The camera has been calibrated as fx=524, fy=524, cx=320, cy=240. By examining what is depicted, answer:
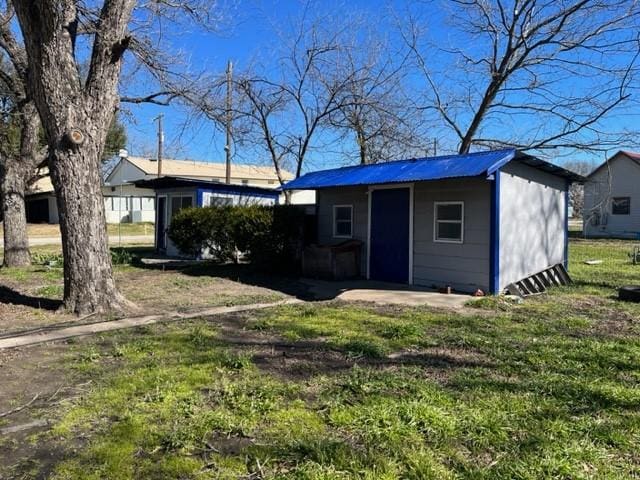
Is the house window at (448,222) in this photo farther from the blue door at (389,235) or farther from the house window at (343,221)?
the house window at (343,221)

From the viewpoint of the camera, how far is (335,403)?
3916 millimetres

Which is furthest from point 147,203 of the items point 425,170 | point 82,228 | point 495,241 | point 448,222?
point 495,241

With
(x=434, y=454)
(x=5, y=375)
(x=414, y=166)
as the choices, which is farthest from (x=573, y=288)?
(x=5, y=375)

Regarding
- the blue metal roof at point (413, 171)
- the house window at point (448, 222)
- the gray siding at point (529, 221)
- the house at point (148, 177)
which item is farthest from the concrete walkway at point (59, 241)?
the gray siding at point (529, 221)

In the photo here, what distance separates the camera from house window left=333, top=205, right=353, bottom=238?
41.5ft

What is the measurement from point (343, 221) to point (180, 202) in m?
8.13

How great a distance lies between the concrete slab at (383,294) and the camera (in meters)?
8.83

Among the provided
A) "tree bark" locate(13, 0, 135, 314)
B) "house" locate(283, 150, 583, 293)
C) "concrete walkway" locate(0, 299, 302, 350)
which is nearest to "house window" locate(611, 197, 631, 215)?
"house" locate(283, 150, 583, 293)

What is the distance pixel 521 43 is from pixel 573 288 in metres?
8.46

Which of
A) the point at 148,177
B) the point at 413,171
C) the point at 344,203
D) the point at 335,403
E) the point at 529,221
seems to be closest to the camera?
the point at 335,403

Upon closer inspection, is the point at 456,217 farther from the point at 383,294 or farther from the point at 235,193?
the point at 235,193

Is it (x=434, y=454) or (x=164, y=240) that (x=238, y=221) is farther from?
(x=434, y=454)

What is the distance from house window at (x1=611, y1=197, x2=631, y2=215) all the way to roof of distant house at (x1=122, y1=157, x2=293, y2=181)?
21976mm

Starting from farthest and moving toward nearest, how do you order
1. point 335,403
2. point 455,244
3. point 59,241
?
point 59,241 → point 455,244 → point 335,403
